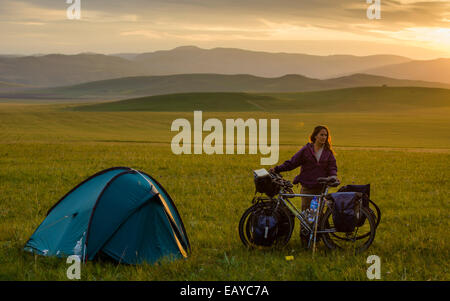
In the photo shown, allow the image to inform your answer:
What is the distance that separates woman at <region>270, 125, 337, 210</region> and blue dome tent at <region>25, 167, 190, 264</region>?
8.20ft

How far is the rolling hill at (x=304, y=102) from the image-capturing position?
12056 cm

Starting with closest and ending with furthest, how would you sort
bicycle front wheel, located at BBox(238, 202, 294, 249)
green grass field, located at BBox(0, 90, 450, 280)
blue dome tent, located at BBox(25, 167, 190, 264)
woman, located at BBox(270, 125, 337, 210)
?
green grass field, located at BBox(0, 90, 450, 280), blue dome tent, located at BBox(25, 167, 190, 264), bicycle front wheel, located at BBox(238, 202, 294, 249), woman, located at BBox(270, 125, 337, 210)

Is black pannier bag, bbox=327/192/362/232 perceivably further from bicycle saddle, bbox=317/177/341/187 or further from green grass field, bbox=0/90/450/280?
green grass field, bbox=0/90/450/280

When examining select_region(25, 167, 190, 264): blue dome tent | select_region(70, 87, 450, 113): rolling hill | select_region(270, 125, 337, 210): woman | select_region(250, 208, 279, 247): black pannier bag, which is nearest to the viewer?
select_region(25, 167, 190, 264): blue dome tent

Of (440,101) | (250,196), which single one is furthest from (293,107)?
(250,196)

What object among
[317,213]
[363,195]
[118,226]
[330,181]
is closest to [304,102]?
[363,195]

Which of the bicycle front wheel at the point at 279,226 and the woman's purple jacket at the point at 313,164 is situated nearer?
the bicycle front wheel at the point at 279,226

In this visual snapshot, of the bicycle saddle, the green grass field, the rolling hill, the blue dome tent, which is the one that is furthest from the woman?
the rolling hill

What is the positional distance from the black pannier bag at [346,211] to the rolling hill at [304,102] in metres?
107

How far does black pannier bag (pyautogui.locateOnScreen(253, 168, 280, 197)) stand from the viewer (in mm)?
9011

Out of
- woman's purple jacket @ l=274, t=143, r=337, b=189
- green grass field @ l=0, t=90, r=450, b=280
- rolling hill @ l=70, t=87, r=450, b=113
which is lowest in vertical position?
green grass field @ l=0, t=90, r=450, b=280

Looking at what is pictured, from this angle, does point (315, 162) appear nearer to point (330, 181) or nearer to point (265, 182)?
point (330, 181)

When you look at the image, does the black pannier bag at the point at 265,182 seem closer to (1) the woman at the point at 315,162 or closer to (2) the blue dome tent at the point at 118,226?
(1) the woman at the point at 315,162

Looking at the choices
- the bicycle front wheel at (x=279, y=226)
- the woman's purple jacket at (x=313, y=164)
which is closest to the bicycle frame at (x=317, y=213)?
the bicycle front wheel at (x=279, y=226)
